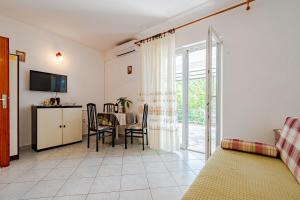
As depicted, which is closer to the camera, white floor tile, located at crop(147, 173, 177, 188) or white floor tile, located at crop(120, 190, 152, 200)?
white floor tile, located at crop(120, 190, 152, 200)

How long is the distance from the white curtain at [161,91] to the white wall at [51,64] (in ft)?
6.38

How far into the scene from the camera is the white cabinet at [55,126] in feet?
9.53

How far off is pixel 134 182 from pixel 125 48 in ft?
10.8

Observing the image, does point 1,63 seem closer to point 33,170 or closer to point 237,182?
point 33,170

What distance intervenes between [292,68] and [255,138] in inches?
39.1

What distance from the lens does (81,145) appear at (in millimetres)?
3381

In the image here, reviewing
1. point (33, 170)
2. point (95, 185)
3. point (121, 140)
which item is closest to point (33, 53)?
point (33, 170)

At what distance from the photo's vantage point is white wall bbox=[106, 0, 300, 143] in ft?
6.02

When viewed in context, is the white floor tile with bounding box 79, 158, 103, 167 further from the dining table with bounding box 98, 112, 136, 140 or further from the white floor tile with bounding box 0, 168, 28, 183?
the dining table with bounding box 98, 112, 136, 140

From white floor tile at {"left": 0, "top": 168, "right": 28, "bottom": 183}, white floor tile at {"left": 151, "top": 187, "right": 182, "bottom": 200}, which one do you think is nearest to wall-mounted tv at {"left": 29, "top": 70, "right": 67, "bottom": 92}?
white floor tile at {"left": 0, "top": 168, "right": 28, "bottom": 183}

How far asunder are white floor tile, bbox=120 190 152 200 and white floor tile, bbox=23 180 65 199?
76cm

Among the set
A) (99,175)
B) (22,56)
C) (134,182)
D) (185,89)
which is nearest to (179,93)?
(185,89)

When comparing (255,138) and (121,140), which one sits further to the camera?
(121,140)

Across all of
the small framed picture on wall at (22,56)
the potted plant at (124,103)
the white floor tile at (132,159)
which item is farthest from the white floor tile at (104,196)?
the small framed picture on wall at (22,56)
